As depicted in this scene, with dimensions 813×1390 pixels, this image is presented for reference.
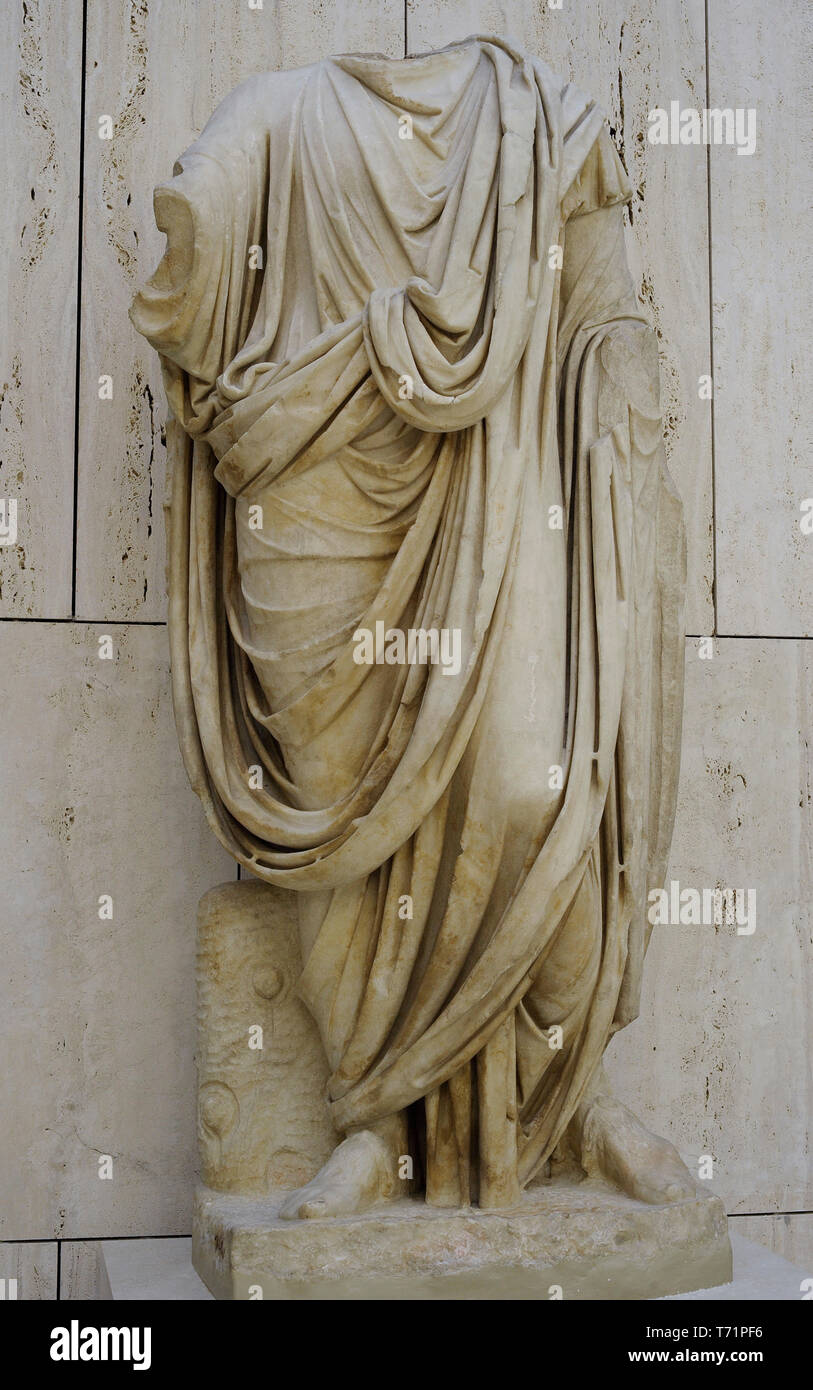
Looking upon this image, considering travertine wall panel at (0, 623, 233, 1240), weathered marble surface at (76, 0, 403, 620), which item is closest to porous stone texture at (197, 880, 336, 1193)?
travertine wall panel at (0, 623, 233, 1240)

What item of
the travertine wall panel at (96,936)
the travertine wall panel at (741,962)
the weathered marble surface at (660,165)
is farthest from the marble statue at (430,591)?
the weathered marble surface at (660,165)

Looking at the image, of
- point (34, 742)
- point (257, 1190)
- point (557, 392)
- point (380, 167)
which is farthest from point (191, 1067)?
point (380, 167)

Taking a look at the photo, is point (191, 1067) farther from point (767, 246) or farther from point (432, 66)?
point (767, 246)

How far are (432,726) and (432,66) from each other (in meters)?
1.39

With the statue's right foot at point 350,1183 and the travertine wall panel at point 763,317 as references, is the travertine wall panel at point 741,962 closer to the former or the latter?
the travertine wall panel at point 763,317

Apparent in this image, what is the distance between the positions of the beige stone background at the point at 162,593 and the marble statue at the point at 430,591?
0.56 m

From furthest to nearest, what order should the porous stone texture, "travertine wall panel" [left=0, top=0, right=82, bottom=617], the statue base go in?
"travertine wall panel" [left=0, top=0, right=82, bottom=617]
the porous stone texture
the statue base

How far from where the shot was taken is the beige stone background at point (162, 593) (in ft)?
13.3

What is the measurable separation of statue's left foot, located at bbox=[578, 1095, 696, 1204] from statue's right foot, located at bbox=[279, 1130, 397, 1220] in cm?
41

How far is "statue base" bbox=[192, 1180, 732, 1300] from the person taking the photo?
3.19 metres

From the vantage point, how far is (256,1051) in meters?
3.67

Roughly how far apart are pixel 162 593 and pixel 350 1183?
1.52 m

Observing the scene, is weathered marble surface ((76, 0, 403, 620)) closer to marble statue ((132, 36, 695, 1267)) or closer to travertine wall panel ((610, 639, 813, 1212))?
marble statue ((132, 36, 695, 1267))

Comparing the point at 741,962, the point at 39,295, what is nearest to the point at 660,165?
the point at 39,295
